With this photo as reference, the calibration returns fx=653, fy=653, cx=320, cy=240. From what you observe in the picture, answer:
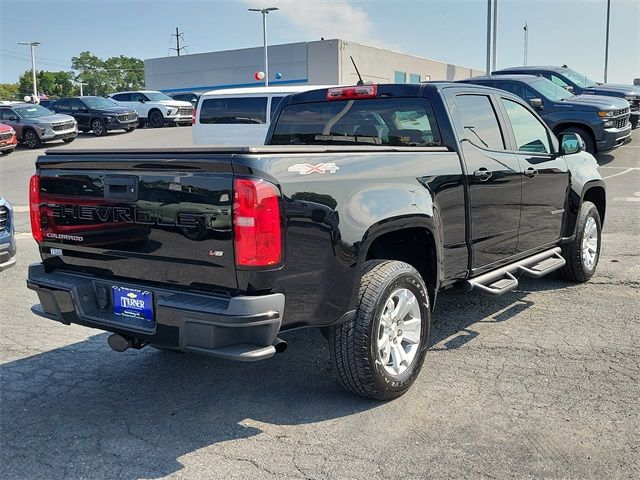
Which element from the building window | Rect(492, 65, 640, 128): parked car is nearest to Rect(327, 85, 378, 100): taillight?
Rect(492, 65, 640, 128): parked car

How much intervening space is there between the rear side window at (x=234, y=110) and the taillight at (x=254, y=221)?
1100 cm

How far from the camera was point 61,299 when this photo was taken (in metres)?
3.77

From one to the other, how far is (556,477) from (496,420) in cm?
60

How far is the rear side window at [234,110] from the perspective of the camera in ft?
45.9

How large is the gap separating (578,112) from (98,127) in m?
20.5

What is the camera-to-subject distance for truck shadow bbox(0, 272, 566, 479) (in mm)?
3322

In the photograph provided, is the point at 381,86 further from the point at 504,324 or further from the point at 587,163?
the point at 587,163

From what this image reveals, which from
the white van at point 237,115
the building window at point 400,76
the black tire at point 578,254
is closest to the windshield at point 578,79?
the white van at point 237,115

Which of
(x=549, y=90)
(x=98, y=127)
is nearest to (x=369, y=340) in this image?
(x=549, y=90)

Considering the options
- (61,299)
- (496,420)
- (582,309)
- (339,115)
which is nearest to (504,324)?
(582,309)

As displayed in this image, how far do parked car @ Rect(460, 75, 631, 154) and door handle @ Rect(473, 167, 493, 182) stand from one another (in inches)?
379

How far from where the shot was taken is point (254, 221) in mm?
3166

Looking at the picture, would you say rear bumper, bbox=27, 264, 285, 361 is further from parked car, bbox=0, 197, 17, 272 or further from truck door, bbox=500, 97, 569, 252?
truck door, bbox=500, 97, 569, 252

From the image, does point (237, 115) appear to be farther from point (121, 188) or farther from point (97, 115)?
point (97, 115)
